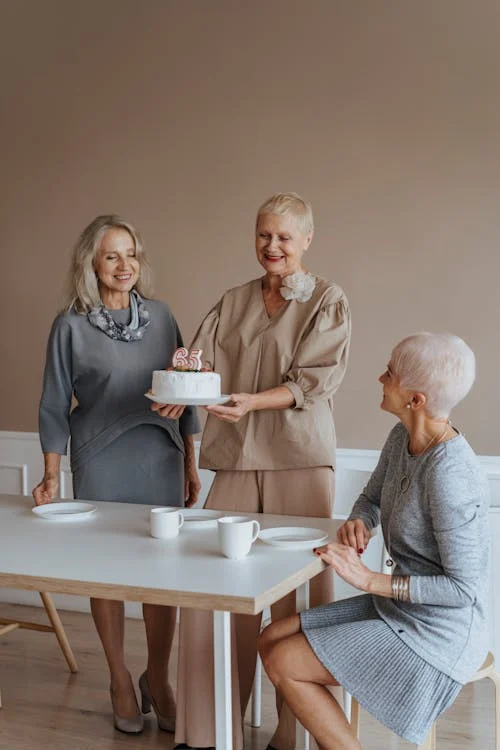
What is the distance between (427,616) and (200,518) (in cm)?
70

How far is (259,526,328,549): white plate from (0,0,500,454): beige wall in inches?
60.1

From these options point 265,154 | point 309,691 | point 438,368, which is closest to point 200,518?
point 309,691

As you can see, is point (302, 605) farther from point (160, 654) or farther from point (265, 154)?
point (265, 154)

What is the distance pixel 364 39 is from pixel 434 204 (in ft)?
2.26

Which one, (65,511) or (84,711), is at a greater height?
(65,511)

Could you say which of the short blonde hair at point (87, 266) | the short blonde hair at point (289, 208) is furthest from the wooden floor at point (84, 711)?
the short blonde hair at point (289, 208)

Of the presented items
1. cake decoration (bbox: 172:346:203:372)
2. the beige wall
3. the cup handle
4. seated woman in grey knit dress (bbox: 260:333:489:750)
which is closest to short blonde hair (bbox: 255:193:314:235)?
cake decoration (bbox: 172:346:203:372)

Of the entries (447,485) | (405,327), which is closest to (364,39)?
(405,327)

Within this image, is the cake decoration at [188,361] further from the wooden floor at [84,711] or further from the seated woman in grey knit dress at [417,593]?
the wooden floor at [84,711]

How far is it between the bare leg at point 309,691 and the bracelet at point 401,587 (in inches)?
9.3

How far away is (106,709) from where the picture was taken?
10.5ft

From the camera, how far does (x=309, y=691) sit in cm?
212

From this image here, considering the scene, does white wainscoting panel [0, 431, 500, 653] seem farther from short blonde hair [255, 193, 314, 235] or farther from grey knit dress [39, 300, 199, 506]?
short blonde hair [255, 193, 314, 235]

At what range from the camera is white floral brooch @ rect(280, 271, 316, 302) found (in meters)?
2.69
